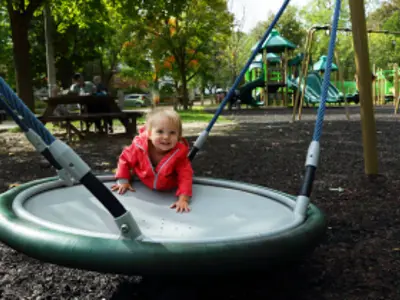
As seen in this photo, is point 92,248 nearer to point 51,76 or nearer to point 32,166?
point 32,166

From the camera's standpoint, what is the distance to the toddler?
2.30m

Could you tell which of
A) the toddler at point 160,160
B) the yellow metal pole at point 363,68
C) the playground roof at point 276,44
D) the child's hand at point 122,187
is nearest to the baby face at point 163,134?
the toddler at point 160,160

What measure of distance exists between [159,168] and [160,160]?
57mm

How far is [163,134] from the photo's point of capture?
7.53 ft

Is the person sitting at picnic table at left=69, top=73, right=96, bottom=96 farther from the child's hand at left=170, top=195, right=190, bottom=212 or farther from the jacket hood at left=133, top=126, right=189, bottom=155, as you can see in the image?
the child's hand at left=170, top=195, right=190, bottom=212

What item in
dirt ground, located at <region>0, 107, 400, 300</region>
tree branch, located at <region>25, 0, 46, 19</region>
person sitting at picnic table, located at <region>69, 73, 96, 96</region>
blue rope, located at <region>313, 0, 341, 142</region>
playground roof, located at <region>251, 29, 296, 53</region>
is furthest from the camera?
playground roof, located at <region>251, 29, 296, 53</region>

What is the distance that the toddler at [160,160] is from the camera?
Result: 2.30 m

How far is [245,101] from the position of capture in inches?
798

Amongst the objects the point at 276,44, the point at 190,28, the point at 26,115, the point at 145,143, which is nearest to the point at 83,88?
the point at 145,143

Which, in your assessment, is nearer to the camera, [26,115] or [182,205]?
[26,115]

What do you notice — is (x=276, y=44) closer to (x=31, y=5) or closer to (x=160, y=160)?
(x=31, y=5)

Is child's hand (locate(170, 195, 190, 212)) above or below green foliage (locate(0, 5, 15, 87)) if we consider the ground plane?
below

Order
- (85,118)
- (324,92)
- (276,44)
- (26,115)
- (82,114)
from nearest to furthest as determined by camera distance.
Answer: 1. (26,115)
2. (324,92)
3. (85,118)
4. (82,114)
5. (276,44)

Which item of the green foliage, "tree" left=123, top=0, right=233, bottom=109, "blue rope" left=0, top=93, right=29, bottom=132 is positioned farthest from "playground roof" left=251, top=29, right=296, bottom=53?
"blue rope" left=0, top=93, right=29, bottom=132
